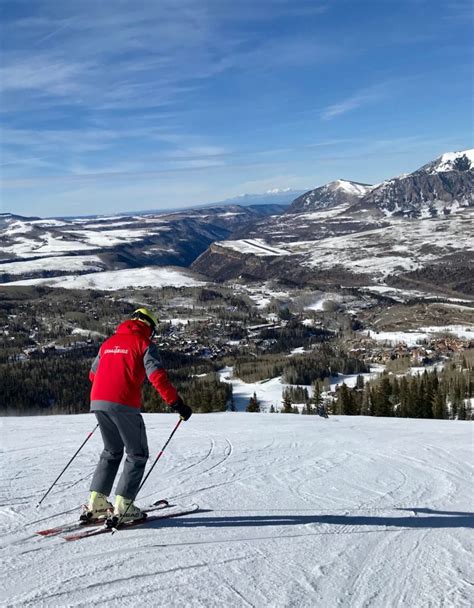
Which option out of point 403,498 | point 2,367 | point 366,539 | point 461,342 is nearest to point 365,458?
point 403,498

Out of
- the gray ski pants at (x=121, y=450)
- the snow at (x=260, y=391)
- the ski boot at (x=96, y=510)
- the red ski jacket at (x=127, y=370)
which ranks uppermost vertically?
the red ski jacket at (x=127, y=370)

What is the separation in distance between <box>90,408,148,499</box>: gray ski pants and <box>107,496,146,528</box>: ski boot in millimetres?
68

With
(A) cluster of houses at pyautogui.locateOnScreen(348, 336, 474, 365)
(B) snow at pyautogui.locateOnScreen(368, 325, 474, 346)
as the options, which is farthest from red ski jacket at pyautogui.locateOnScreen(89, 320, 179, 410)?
(B) snow at pyautogui.locateOnScreen(368, 325, 474, 346)

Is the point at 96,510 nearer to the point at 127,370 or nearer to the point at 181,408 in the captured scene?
the point at 181,408

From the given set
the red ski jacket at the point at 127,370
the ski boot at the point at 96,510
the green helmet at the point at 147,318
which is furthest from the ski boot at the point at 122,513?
the green helmet at the point at 147,318

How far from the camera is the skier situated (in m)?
6.38

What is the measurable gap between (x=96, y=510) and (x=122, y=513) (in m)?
0.40

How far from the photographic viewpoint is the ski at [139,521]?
20.1 feet

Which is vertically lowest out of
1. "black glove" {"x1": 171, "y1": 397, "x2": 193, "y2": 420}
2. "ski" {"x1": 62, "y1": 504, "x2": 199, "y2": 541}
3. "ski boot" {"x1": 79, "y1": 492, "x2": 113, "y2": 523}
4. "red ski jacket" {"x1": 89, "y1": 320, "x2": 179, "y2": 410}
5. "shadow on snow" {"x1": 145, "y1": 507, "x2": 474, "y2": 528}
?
"shadow on snow" {"x1": 145, "y1": 507, "x2": 474, "y2": 528}

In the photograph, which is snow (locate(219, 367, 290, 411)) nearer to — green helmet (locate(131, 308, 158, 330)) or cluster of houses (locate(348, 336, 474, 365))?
cluster of houses (locate(348, 336, 474, 365))

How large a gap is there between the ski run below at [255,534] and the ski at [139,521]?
12 centimetres

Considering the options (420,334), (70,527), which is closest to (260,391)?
(420,334)

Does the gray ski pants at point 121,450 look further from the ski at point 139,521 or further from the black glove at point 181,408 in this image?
the black glove at point 181,408

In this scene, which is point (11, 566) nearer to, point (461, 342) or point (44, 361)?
point (44, 361)
